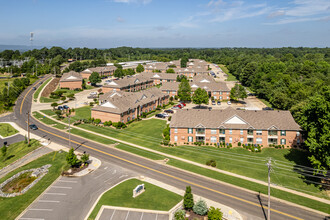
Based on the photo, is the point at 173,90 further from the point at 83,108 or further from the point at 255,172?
the point at 255,172

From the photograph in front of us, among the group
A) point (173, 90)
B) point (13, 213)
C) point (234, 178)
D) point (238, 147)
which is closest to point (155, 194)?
point (234, 178)

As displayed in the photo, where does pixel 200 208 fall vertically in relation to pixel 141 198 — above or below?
above

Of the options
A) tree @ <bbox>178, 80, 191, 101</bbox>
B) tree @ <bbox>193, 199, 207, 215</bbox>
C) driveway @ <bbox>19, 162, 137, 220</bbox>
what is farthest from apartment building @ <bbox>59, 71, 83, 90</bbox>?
tree @ <bbox>193, 199, 207, 215</bbox>

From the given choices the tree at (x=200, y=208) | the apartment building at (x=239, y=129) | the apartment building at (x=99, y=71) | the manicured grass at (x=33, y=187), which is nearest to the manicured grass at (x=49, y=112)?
the manicured grass at (x=33, y=187)

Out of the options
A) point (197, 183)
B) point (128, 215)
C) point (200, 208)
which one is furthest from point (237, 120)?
point (128, 215)

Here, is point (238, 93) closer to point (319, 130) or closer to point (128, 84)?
point (128, 84)

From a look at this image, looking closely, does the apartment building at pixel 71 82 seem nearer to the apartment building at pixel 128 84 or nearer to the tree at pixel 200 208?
the apartment building at pixel 128 84
